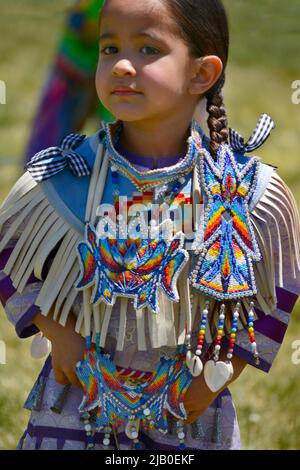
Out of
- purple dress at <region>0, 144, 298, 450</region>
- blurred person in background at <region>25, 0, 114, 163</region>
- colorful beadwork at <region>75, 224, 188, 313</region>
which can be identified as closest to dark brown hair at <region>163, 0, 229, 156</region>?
purple dress at <region>0, 144, 298, 450</region>

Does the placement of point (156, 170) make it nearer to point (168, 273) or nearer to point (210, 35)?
point (168, 273)

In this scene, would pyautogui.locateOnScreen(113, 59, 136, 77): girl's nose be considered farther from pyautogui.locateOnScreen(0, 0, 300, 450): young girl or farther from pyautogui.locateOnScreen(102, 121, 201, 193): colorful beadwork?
pyautogui.locateOnScreen(102, 121, 201, 193): colorful beadwork

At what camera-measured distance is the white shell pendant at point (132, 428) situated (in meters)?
2.84

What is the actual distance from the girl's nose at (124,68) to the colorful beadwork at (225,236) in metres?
0.29

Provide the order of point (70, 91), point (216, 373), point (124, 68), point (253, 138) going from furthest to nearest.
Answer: point (70, 91)
point (253, 138)
point (216, 373)
point (124, 68)

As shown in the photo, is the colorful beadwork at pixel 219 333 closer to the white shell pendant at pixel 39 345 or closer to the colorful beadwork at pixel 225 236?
the colorful beadwork at pixel 225 236

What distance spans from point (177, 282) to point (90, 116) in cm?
387

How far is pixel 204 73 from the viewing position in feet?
9.20

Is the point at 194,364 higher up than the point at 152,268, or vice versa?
the point at 152,268

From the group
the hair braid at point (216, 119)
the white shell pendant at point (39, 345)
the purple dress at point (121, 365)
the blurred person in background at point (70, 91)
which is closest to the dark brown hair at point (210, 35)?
the hair braid at point (216, 119)

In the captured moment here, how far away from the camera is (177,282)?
9.09ft

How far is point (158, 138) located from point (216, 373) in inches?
24.4

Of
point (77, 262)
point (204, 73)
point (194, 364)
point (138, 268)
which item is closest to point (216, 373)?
point (194, 364)
